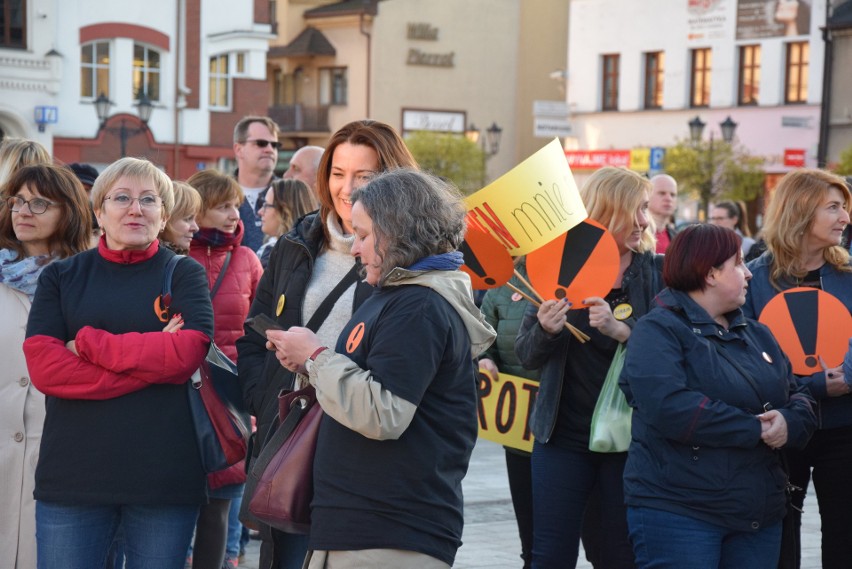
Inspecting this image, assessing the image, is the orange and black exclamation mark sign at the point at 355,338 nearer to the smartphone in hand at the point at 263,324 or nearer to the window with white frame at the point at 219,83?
the smartphone in hand at the point at 263,324

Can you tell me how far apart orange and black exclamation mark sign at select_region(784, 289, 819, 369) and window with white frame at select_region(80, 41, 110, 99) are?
109 ft

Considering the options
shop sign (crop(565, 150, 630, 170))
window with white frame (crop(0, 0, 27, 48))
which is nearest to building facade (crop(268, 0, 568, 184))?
shop sign (crop(565, 150, 630, 170))

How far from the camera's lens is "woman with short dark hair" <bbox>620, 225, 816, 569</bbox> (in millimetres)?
4660

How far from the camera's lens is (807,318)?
5555 mm

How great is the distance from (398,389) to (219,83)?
37.7 meters

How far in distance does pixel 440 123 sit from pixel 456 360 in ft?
160

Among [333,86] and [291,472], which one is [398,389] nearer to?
[291,472]

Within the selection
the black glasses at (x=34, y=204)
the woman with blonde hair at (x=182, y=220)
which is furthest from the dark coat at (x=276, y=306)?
the woman with blonde hair at (x=182, y=220)

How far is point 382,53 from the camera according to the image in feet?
168

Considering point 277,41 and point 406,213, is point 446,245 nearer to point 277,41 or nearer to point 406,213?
point 406,213

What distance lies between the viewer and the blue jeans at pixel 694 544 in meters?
4.70

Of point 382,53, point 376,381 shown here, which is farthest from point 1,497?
point 382,53

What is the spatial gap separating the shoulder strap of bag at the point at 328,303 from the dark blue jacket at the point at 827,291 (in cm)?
201

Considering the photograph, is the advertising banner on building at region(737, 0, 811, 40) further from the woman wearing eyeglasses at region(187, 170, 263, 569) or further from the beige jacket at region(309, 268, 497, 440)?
the beige jacket at region(309, 268, 497, 440)
